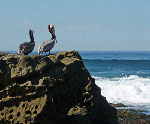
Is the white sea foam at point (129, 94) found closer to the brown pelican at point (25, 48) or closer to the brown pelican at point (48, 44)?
the brown pelican at point (48, 44)

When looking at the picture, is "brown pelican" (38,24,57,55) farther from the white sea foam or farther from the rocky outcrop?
the white sea foam

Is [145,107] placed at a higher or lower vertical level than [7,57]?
lower

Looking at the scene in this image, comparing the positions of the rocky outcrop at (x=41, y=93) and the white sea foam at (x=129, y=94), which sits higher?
the rocky outcrop at (x=41, y=93)

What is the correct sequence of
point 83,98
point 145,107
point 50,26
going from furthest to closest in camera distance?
point 145,107 → point 50,26 → point 83,98

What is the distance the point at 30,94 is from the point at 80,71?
1.64 metres

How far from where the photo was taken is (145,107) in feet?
42.1

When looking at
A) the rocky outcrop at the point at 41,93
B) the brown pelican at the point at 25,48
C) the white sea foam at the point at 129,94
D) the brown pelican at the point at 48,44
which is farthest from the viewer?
the white sea foam at the point at 129,94

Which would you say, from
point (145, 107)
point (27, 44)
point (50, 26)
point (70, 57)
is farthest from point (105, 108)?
point (145, 107)

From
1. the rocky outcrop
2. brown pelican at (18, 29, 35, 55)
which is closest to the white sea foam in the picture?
brown pelican at (18, 29, 35, 55)

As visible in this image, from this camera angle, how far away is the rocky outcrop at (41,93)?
5324 mm

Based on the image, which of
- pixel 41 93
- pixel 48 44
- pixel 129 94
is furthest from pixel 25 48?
pixel 129 94

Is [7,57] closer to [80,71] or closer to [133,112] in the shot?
[80,71]

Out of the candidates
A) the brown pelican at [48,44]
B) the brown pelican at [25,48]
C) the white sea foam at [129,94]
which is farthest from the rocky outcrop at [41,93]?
the white sea foam at [129,94]

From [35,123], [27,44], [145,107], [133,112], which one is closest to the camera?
[35,123]
